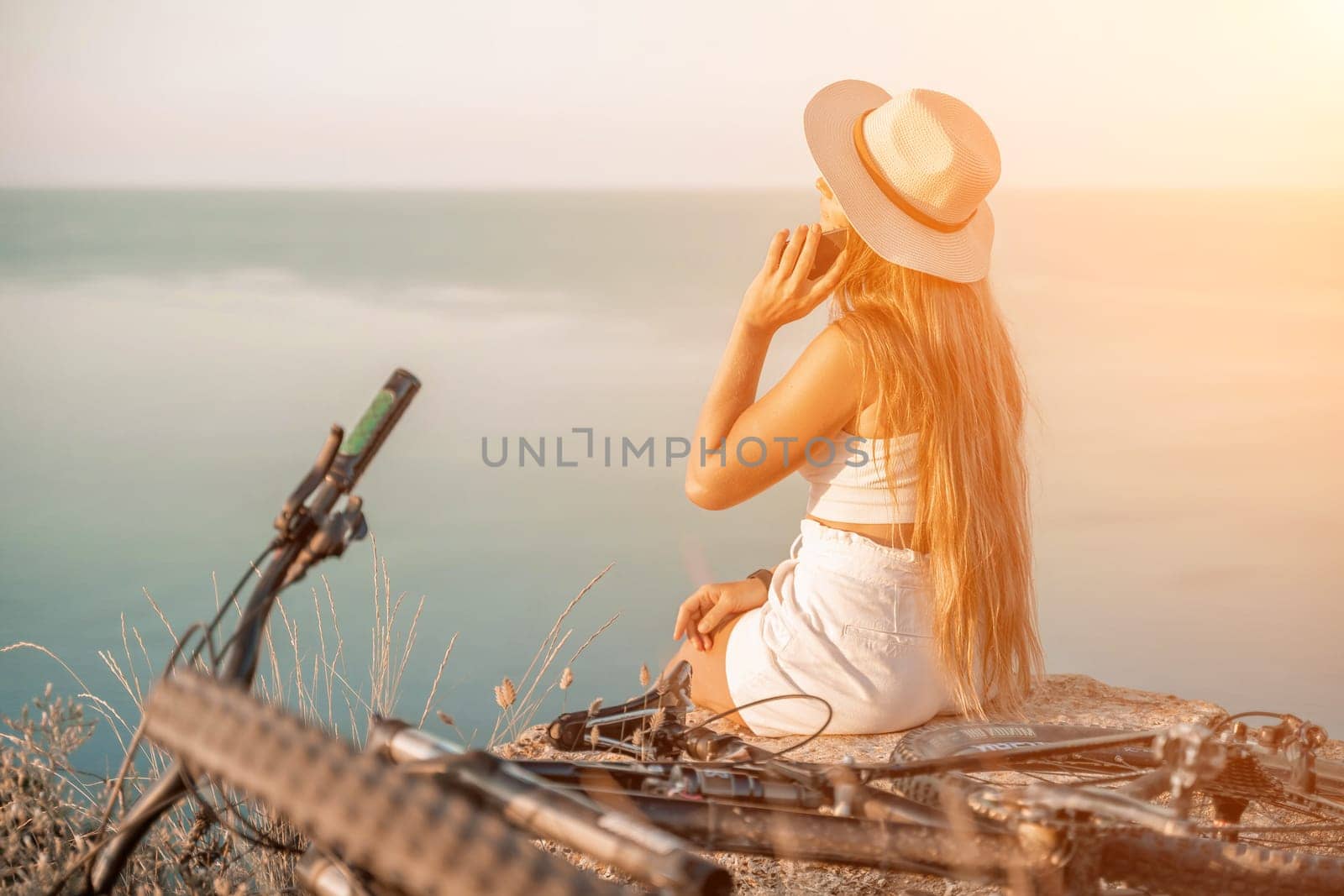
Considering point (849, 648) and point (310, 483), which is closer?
point (310, 483)

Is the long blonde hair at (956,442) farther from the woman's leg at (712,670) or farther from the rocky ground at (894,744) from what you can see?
the woman's leg at (712,670)

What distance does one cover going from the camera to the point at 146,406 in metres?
14.4

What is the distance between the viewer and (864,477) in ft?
10.0

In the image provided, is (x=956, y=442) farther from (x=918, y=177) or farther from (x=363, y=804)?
(x=363, y=804)

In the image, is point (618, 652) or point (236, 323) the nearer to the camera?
point (618, 652)

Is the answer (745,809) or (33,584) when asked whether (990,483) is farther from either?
(33,584)

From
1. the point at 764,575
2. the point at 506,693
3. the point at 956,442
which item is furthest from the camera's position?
the point at 764,575

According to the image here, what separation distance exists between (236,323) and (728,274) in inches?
372

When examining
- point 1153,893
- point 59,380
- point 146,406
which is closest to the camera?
point 1153,893

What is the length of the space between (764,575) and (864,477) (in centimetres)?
50

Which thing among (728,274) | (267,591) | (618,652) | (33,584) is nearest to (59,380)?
(33,584)

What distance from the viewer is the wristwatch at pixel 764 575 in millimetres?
3320
